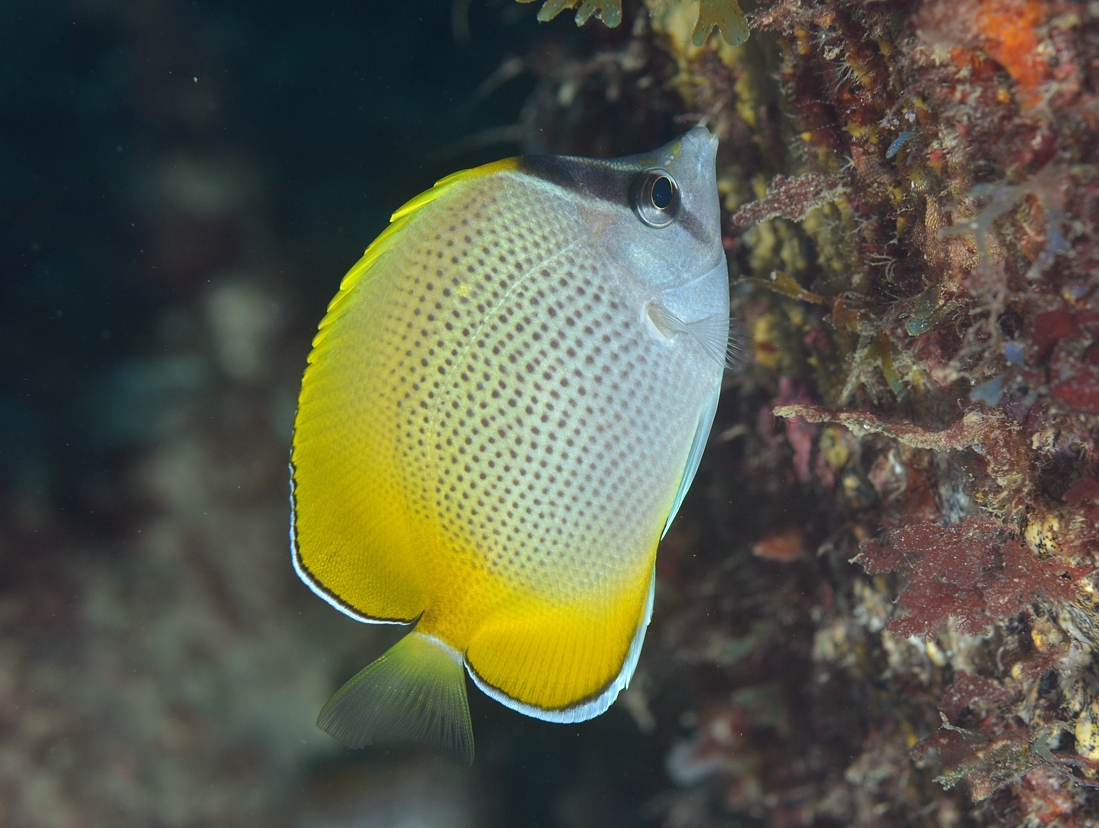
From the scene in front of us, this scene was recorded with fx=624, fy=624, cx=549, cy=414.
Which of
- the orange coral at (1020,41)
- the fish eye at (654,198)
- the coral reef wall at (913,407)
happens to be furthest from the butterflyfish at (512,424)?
the orange coral at (1020,41)

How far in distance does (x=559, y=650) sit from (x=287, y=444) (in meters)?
2.34

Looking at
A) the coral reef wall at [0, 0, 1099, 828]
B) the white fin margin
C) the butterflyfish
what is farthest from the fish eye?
the white fin margin

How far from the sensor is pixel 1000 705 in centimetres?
176

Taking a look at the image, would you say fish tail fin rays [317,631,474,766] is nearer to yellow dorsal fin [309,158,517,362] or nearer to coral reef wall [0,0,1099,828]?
yellow dorsal fin [309,158,517,362]

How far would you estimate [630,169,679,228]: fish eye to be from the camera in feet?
4.92

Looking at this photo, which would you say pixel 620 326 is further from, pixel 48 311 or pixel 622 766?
pixel 48 311

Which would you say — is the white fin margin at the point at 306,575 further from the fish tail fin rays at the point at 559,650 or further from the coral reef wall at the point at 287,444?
the coral reef wall at the point at 287,444

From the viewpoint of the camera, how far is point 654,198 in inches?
59.1

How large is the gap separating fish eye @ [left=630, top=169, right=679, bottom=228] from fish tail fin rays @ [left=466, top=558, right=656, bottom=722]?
82 cm

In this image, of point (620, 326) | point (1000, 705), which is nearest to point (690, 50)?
point (620, 326)

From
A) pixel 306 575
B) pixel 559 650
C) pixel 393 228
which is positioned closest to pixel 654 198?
pixel 393 228

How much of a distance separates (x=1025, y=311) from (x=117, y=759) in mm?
4146

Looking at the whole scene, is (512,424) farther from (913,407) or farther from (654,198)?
(913,407)

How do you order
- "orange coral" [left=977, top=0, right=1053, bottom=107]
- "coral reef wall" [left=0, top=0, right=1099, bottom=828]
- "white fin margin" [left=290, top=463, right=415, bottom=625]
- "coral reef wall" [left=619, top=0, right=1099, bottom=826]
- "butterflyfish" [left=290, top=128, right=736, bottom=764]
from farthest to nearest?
"coral reef wall" [left=0, top=0, right=1099, bottom=828] → "white fin margin" [left=290, top=463, right=415, bottom=625] → "butterflyfish" [left=290, top=128, right=736, bottom=764] → "coral reef wall" [left=619, top=0, right=1099, bottom=826] → "orange coral" [left=977, top=0, right=1053, bottom=107]
